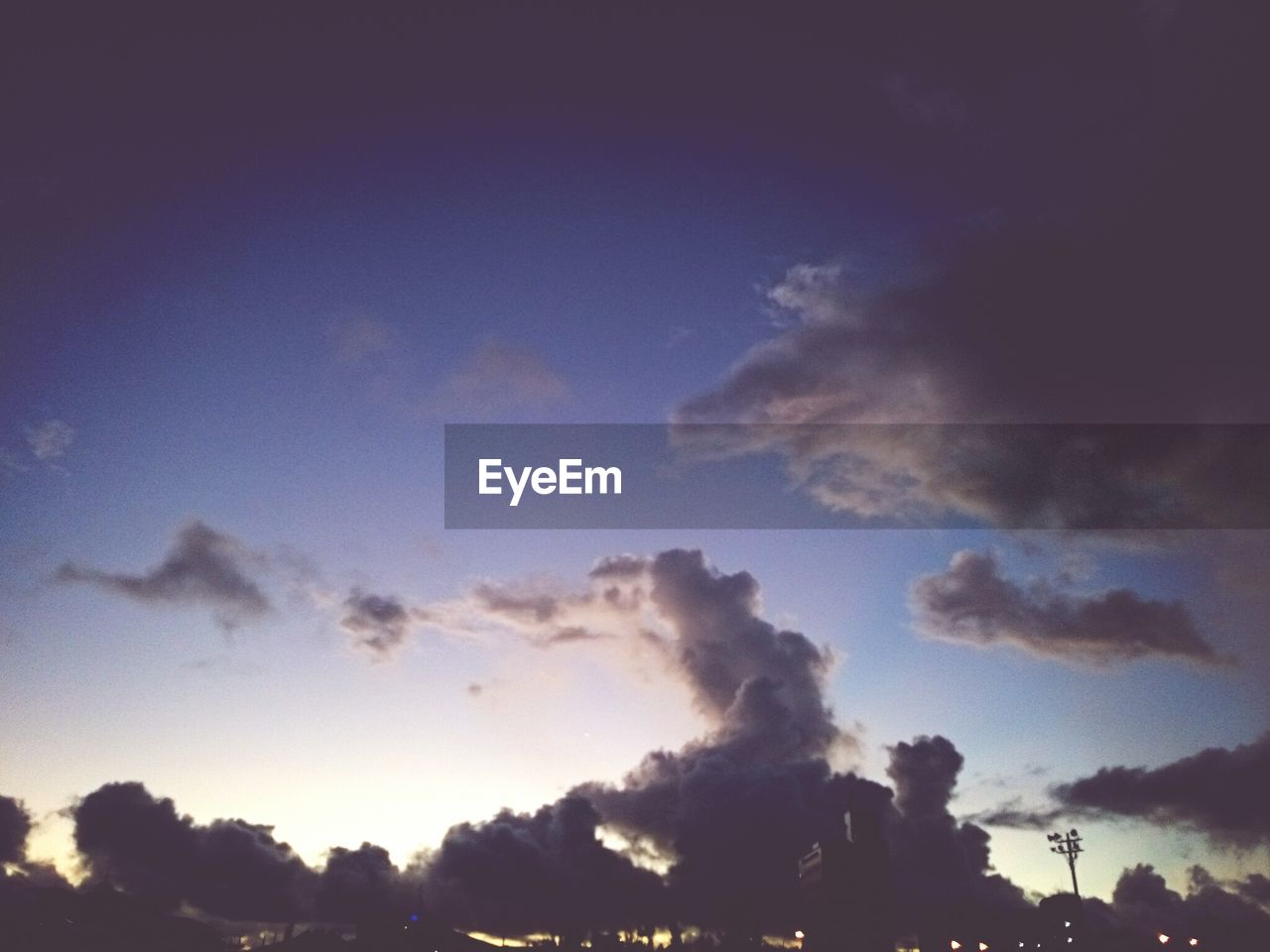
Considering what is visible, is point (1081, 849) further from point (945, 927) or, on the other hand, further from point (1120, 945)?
point (945, 927)

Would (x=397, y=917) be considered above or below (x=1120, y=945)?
above

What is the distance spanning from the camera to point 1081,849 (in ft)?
270

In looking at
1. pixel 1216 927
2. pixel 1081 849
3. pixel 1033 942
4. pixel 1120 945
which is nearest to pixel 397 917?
pixel 1081 849

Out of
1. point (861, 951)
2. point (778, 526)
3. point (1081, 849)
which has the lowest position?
point (861, 951)

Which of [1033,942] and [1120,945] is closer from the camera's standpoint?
[1120,945]

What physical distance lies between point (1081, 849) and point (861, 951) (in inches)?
5411

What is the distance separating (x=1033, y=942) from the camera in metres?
181

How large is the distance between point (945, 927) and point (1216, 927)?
56.1 meters

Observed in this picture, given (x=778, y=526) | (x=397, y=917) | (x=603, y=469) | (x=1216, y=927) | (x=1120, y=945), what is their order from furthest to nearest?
(x=1216, y=927) → (x=1120, y=945) → (x=397, y=917) → (x=778, y=526) → (x=603, y=469)

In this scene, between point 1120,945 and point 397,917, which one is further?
point 1120,945

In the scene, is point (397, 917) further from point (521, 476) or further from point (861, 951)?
point (861, 951)

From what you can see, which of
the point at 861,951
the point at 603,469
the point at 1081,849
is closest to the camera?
the point at 603,469

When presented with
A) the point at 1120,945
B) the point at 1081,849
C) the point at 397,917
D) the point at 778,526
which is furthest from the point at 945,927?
the point at 778,526

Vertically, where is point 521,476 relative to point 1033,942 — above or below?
above
